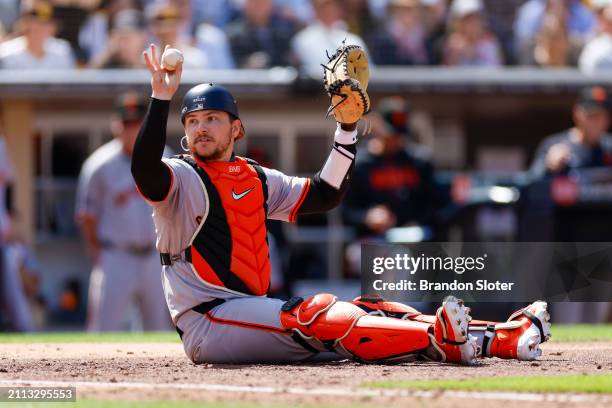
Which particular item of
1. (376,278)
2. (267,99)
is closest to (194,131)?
(376,278)

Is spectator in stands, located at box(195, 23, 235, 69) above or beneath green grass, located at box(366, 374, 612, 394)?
above

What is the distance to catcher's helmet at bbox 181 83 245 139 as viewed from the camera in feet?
19.2

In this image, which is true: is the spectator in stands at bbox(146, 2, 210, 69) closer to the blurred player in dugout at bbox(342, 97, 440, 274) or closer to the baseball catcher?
the blurred player in dugout at bbox(342, 97, 440, 274)

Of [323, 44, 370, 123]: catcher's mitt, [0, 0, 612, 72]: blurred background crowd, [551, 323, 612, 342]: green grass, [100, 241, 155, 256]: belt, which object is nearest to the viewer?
[323, 44, 370, 123]: catcher's mitt

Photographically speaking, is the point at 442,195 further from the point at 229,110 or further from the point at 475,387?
the point at 475,387

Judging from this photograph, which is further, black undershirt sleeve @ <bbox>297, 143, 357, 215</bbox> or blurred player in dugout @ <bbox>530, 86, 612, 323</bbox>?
blurred player in dugout @ <bbox>530, 86, 612, 323</bbox>

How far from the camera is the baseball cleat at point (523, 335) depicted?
5703 mm

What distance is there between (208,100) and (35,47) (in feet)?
21.8

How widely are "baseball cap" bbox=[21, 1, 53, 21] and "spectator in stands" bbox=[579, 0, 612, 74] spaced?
5.22 metres

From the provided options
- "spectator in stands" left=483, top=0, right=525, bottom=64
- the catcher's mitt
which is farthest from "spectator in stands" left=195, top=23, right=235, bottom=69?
the catcher's mitt

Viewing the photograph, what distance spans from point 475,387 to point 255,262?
146 cm

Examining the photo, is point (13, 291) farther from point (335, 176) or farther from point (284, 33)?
point (335, 176)

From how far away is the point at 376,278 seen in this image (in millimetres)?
6465

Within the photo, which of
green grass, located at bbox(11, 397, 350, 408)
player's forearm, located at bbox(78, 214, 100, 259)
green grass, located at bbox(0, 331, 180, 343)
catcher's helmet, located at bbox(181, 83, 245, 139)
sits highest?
catcher's helmet, located at bbox(181, 83, 245, 139)
